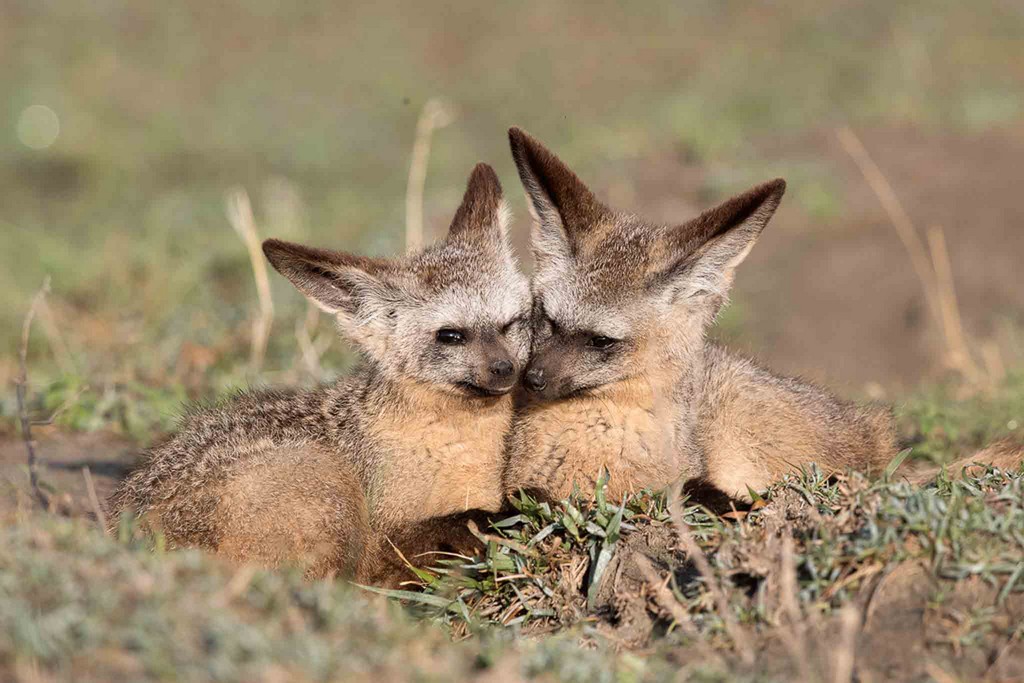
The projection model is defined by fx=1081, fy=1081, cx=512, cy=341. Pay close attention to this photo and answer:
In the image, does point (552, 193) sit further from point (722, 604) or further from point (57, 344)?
point (57, 344)

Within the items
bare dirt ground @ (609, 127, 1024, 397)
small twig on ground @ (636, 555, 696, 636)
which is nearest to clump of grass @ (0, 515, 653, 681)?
small twig on ground @ (636, 555, 696, 636)

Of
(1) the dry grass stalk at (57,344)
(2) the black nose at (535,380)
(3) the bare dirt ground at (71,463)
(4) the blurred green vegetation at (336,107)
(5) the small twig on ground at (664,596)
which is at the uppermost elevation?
(4) the blurred green vegetation at (336,107)

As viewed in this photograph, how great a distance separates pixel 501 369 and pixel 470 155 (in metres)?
11.9

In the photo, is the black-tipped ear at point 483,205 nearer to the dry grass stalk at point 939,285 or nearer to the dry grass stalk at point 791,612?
the dry grass stalk at point 791,612

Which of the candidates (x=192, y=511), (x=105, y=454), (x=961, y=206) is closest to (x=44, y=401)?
(x=105, y=454)

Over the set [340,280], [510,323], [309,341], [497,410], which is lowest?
[497,410]

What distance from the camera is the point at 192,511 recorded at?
14.8ft

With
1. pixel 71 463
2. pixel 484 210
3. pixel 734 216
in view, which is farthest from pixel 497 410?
pixel 71 463

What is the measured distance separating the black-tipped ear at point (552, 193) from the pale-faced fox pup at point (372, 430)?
381 mm

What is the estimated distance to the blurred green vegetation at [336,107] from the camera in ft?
31.0

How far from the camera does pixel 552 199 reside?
5.12 m

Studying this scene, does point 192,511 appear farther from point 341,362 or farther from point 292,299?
point 292,299

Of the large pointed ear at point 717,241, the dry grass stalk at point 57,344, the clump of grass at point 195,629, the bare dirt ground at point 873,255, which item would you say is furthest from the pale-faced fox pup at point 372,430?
the bare dirt ground at point 873,255

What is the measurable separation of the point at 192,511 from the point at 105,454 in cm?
213
